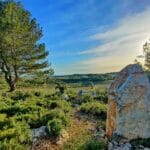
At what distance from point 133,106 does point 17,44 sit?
29.5 m

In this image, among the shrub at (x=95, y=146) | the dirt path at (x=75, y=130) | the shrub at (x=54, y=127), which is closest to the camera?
the shrub at (x=95, y=146)

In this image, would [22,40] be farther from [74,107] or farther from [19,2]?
[74,107]

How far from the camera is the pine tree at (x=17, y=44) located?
125 feet

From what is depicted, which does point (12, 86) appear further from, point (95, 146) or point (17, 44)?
point (95, 146)

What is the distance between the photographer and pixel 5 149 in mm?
12055

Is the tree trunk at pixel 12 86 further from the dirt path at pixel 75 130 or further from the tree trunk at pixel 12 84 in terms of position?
the dirt path at pixel 75 130

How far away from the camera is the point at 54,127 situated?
47.5 ft

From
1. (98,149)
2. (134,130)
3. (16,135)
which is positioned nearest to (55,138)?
(16,135)

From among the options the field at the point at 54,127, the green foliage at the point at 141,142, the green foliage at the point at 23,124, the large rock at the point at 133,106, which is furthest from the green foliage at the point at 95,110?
the green foliage at the point at 141,142

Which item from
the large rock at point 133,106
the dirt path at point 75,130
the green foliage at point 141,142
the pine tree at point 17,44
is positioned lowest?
the dirt path at point 75,130

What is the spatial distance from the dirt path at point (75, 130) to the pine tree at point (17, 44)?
18832mm

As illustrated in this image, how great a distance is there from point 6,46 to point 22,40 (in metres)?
1.80

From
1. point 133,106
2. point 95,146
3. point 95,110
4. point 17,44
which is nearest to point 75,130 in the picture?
point 95,110

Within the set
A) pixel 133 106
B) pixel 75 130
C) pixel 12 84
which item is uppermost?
pixel 12 84
